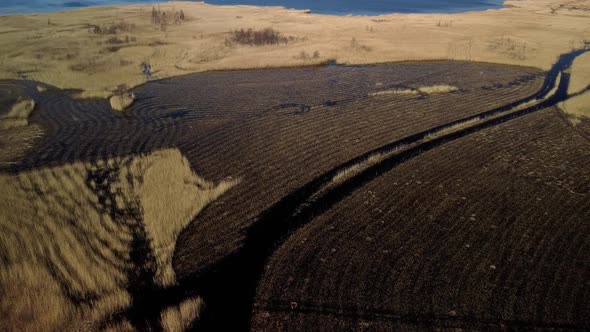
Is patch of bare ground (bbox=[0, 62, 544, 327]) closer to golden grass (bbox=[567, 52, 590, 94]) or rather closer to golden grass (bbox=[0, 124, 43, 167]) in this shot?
golden grass (bbox=[0, 124, 43, 167])

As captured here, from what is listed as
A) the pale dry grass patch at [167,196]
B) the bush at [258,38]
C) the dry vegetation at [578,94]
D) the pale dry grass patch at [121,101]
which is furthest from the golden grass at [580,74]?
the pale dry grass patch at [121,101]

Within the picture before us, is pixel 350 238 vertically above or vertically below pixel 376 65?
below

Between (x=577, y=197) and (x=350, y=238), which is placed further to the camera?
(x=577, y=197)

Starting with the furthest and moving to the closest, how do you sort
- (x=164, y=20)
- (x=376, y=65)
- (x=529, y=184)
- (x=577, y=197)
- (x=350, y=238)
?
(x=164, y=20)
(x=376, y=65)
(x=529, y=184)
(x=577, y=197)
(x=350, y=238)

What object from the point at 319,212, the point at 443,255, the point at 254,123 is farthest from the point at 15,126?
the point at 443,255

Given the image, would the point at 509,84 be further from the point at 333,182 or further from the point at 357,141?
the point at 333,182

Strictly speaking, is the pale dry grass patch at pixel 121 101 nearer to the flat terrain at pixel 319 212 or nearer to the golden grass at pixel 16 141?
the flat terrain at pixel 319 212

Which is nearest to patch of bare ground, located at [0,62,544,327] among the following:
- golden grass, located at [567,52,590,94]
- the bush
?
golden grass, located at [567,52,590,94]

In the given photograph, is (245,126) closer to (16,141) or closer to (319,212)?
(319,212)

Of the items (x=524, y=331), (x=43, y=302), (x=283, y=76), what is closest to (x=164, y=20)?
(x=283, y=76)
